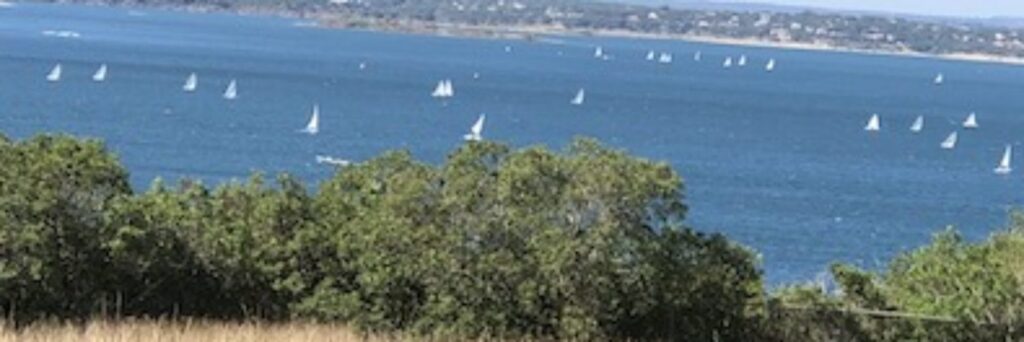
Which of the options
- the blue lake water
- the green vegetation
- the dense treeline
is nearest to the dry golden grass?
the green vegetation

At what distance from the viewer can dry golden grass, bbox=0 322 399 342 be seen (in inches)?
409

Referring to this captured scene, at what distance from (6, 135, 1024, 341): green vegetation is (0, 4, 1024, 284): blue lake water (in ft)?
76.3

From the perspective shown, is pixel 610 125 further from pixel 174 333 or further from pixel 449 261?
pixel 174 333

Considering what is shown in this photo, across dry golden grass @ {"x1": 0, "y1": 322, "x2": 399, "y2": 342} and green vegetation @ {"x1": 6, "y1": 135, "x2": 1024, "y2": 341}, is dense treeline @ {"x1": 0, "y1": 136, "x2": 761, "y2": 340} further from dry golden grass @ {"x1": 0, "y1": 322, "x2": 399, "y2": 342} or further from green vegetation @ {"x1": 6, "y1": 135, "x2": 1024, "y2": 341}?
dry golden grass @ {"x1": 0, "y1": 322, "x2": 399, "y2": 342}

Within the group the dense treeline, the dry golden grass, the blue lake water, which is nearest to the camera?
the dry golden grass

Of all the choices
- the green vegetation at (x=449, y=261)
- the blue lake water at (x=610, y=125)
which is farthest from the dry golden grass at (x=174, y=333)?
the blue lake water at (x=610, y=125)

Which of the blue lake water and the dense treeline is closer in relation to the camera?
the dense treeline

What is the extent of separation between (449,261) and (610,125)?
244 ft

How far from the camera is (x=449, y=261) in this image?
13844 mm

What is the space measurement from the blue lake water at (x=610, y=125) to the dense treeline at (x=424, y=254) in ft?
78.4

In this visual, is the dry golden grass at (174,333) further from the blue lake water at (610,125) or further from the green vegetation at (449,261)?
the blue lake water at (610,125)

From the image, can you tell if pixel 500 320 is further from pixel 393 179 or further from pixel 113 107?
pixel 113 107

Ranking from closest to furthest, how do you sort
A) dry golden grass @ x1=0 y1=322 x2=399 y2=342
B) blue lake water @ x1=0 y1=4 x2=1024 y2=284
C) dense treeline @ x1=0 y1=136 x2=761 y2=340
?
dry golden grass @ x1=0 y1=322 x2=399 y2=342
dense treeline @ x1=0 y1=136 x2=761 y2=340
blue lake water @ x1=0 y1=4 x2=1024 y2=284

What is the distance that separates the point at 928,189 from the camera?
216 feet
